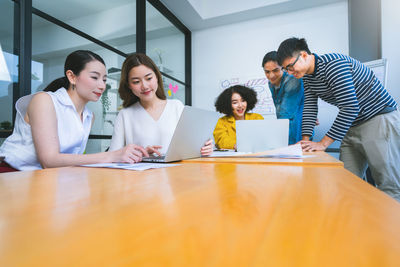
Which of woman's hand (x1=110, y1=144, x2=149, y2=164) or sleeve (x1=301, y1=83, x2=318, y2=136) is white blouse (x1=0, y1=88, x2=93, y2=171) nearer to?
woman's hand (x1=110, y1=144, x2=149, y2=164)

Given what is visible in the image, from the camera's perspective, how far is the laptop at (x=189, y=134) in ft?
2.78

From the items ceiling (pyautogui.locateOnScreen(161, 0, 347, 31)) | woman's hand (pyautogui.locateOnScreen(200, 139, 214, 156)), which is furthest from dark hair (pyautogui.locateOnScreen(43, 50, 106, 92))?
ceiling (pyautogui.locateOnScreen(161, 0, 347, 31))

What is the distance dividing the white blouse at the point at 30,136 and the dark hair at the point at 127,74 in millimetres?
355


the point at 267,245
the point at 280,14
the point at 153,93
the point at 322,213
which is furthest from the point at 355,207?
the point at 280,14

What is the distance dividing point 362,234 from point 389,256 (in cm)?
4

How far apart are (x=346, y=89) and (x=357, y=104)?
0.38ft

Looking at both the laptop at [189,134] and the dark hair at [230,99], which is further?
the dark hair at [230,99]

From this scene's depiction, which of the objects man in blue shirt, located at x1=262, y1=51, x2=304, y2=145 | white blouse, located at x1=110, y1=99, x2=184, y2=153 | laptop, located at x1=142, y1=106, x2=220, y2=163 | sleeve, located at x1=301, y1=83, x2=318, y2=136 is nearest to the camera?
laptop, located at x1=142, y1=106, x2=220, y2=163

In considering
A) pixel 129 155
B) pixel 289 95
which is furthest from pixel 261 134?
pixel 289 95

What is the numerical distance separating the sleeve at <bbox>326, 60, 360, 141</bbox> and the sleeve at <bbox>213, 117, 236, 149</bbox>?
1016 mm

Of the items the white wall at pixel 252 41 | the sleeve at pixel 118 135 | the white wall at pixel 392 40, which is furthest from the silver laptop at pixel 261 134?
the white wall at pixel 252 41

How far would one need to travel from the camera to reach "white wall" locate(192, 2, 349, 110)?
330 centimetres

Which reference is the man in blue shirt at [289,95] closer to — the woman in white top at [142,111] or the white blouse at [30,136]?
the woman in white top at [142,111]

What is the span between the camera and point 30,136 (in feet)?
3.61
